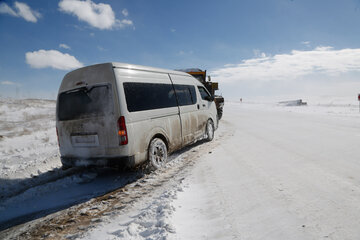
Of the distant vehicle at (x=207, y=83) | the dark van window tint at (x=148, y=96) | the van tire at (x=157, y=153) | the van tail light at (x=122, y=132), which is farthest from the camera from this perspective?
the distant vehicle at (x=207, y=83)

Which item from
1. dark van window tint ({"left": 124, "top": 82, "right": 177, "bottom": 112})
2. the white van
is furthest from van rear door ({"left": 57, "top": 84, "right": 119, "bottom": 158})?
dark van window tint ({"left": 124, "top": 82, "right": 177, "bottom": 112})

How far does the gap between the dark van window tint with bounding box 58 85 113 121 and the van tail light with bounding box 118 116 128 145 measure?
0.26 metres

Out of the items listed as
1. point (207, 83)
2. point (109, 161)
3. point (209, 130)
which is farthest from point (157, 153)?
point (207, 83)

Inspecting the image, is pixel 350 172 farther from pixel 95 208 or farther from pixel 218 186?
pixel 95 208

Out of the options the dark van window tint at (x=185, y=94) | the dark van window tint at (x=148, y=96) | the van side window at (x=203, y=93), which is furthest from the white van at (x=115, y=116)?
the van side window at (x=203, y=93)

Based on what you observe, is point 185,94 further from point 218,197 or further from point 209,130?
point 218,197

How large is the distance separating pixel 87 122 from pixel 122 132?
776 millimetres

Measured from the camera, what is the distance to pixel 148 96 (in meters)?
4.20

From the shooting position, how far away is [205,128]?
662cm

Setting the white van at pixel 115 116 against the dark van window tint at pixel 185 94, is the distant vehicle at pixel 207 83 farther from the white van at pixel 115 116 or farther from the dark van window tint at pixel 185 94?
the white van at pixel 115 116

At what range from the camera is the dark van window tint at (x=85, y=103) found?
3.59 m

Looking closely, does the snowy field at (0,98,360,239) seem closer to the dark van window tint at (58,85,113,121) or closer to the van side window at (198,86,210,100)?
the dark van window tint at (58,85,113,121)

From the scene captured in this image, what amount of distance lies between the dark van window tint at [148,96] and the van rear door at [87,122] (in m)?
0.38

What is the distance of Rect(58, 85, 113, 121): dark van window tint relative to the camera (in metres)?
3.59
